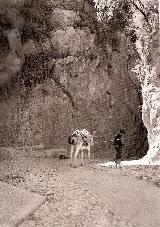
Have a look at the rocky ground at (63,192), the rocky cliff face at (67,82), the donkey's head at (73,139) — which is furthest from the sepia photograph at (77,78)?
the rocky ground at (63,192)

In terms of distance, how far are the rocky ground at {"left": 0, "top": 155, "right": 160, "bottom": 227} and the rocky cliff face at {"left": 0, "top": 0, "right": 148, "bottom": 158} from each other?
4018 mm

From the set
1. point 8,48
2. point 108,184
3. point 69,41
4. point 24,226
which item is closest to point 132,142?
point 69,41

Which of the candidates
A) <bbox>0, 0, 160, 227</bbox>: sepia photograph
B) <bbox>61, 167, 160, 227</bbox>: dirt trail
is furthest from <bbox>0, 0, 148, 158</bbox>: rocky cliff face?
<bbox>61, 167, 160, 227</bbox>: dirt trail

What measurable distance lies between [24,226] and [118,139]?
7.06 m

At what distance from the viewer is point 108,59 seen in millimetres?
21703

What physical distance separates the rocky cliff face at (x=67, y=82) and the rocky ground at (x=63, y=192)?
4.02 m

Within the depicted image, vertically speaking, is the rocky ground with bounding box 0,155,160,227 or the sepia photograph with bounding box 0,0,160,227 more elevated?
the sepia photograph with bounding box 0,0,160,227

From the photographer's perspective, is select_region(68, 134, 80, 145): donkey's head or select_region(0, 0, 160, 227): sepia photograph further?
select_region(0, 0, 160, 227): sepia photograph

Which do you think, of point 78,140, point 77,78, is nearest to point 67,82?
point 77,78

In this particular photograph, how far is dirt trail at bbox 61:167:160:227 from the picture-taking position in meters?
10.6

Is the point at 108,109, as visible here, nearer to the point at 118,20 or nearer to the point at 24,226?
the point at 118,20

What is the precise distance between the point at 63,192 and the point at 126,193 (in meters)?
1.76

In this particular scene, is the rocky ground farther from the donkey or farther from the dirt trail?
the donkey

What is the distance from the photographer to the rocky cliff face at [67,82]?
20797mm
